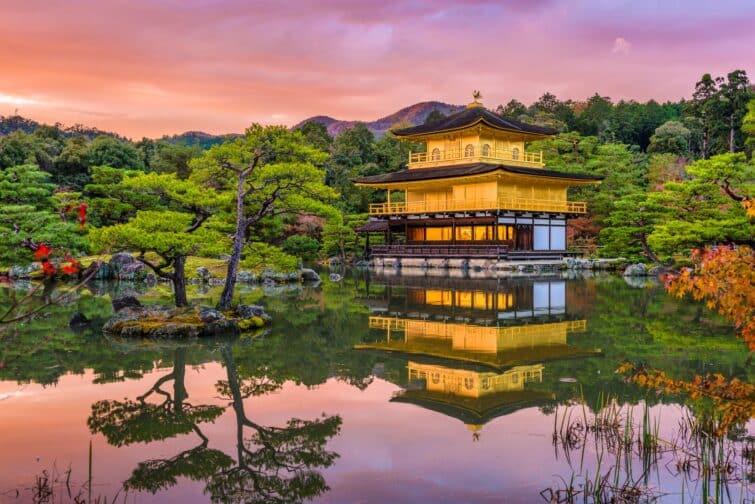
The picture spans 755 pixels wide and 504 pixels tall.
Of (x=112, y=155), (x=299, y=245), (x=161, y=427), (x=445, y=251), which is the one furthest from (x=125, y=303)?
(x=112, y=155)

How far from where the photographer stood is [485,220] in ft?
125

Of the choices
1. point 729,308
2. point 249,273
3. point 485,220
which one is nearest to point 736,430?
point 729,308

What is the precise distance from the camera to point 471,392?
8.76 m

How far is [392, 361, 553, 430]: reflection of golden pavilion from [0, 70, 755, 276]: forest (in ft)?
11.3

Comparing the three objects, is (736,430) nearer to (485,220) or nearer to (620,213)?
(620,213)

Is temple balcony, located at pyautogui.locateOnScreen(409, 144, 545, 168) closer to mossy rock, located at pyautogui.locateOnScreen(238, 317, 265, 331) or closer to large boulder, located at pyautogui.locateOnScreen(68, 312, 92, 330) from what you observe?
mossy rock, located at pyautogui.locateOnScreen(238, 317, 265, 331)

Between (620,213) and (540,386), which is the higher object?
(620,213)

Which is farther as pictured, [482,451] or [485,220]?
[485,220]

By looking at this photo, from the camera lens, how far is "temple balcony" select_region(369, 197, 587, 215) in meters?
37.2

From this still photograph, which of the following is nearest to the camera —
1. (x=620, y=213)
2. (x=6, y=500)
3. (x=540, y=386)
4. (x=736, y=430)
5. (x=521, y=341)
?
(x=6, y=500)

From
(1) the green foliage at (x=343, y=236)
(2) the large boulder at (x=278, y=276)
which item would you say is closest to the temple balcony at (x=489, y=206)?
(1) the green foliage at (x=343, y=236)

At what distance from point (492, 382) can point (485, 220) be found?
29.3 meters

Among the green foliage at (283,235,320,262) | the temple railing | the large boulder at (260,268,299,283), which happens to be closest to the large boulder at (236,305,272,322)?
the large boulder at (260,268,299,283)

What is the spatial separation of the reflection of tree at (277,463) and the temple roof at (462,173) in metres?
30.5
